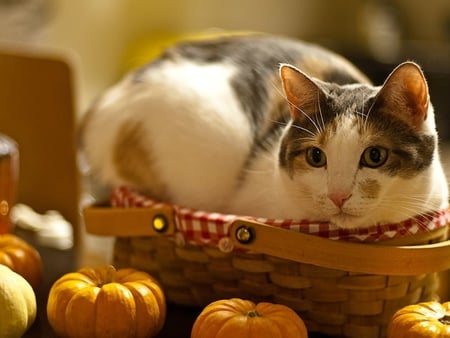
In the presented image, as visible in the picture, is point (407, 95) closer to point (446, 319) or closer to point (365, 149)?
point (365, 149)

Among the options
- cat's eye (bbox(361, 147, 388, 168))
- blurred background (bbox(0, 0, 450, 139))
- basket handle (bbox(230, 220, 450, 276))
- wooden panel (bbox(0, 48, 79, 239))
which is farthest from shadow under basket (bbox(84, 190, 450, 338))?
blurred background (bbox(0, 0, 450, 139))

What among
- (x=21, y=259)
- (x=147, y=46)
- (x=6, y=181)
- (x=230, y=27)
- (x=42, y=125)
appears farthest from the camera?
(x=230, y=27)

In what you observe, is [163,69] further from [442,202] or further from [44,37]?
[44,37]

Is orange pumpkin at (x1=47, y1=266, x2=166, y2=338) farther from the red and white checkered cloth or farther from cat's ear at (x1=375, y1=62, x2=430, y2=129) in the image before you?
cat's ear at (x1=375, y1=62, x2=430, y2=129)

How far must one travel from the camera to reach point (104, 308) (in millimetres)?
945

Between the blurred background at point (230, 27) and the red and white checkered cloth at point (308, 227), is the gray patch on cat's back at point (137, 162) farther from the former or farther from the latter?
the blurred background at point (230, 27)

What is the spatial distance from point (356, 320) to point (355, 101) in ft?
1.06

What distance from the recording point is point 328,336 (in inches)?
41.9

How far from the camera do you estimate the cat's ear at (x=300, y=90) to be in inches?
40.1

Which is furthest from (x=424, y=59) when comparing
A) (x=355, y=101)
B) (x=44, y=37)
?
(x=355, y=101)

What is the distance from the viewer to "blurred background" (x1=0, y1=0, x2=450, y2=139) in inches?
123

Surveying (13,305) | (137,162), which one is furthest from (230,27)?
(13,305)

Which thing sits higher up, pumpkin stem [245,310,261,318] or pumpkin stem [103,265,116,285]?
pumpkin stem [245,310,261,318]

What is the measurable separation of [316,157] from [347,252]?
14 centimetres
